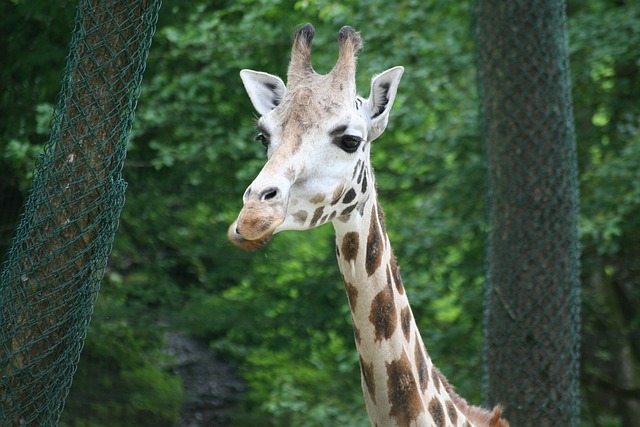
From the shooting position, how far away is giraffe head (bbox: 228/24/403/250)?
295 cm

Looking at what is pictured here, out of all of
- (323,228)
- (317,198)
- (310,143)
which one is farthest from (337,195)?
(323,228)

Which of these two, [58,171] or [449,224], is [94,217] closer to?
[58,171]

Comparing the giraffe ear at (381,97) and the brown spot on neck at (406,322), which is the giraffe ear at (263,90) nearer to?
the giraffe ear at (381,97)

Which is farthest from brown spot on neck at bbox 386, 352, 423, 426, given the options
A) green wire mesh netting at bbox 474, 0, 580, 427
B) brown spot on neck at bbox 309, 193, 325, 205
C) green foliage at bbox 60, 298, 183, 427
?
green foliage at bbox 60, 298, 183, 427

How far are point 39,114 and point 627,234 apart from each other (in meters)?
5.02

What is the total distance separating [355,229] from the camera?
3.48 m

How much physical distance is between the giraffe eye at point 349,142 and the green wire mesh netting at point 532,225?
9.37 ft

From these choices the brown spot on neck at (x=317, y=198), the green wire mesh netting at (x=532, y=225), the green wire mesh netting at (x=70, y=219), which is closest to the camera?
the brown spot on neck at (x=317, y=198)

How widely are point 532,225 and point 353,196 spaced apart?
281 centimetres

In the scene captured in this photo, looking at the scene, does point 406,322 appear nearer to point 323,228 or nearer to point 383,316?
point 383,316

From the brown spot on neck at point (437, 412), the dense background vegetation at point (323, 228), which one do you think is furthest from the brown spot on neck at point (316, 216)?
the dense background vegetation at point (323, 228)

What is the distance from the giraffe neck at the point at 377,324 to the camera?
3.50 m

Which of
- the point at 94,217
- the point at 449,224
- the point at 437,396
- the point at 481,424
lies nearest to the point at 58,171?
the point at 94,217

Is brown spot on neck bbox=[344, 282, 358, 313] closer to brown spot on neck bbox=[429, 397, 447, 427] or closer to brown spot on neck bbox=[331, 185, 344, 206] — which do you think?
brown spot on neck bbox=[331, 185, 344, 206]
